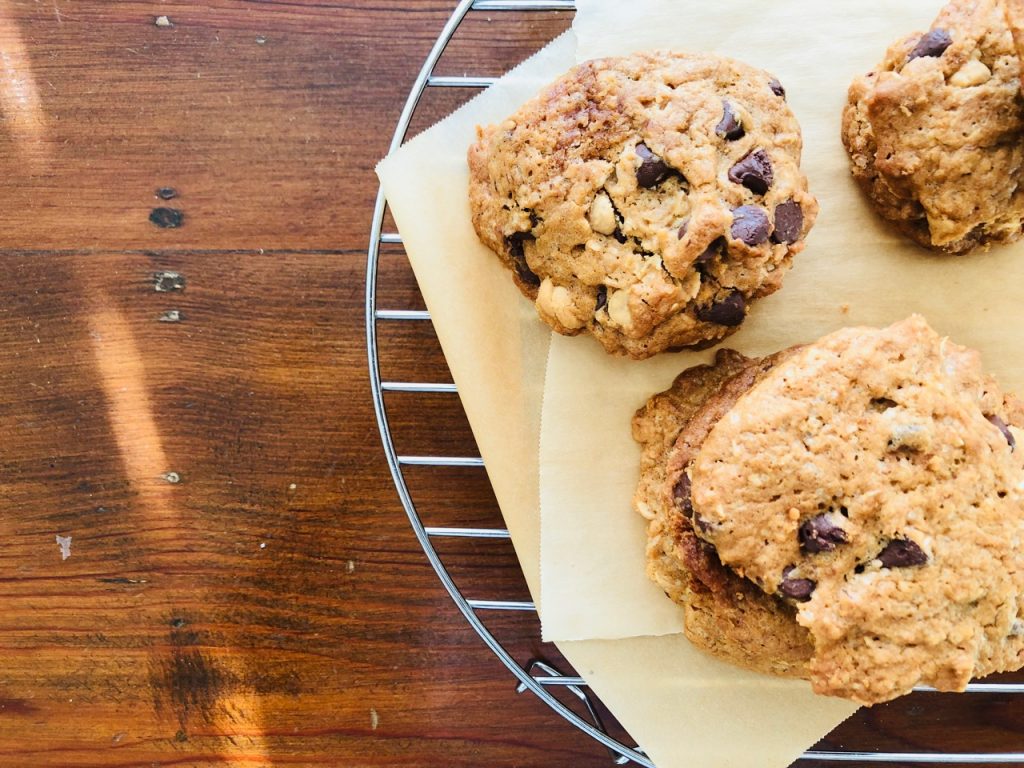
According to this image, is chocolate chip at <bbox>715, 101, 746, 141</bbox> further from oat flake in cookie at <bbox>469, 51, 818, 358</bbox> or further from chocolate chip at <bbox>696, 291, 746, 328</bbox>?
chocolate chip at <bbox>696, 291, 746, 328</bbox>

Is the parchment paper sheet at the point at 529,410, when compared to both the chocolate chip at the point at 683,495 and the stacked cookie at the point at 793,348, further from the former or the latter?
the chocolate chip at the point at 683,495

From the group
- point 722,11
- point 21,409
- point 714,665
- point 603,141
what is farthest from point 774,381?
point 21,409

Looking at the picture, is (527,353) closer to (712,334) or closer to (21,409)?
(712,334)

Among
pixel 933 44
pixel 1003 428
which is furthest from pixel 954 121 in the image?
pixel 1003 428

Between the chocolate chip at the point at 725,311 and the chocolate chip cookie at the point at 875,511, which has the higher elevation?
the chocolate chip at the point at 725,311

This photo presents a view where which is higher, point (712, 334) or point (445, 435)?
point (712, 334)

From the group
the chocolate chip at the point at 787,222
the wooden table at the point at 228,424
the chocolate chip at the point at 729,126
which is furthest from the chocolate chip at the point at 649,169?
the wooden table at the point at 228,424

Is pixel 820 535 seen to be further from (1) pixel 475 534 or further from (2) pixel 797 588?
(1) pixel 475 534
